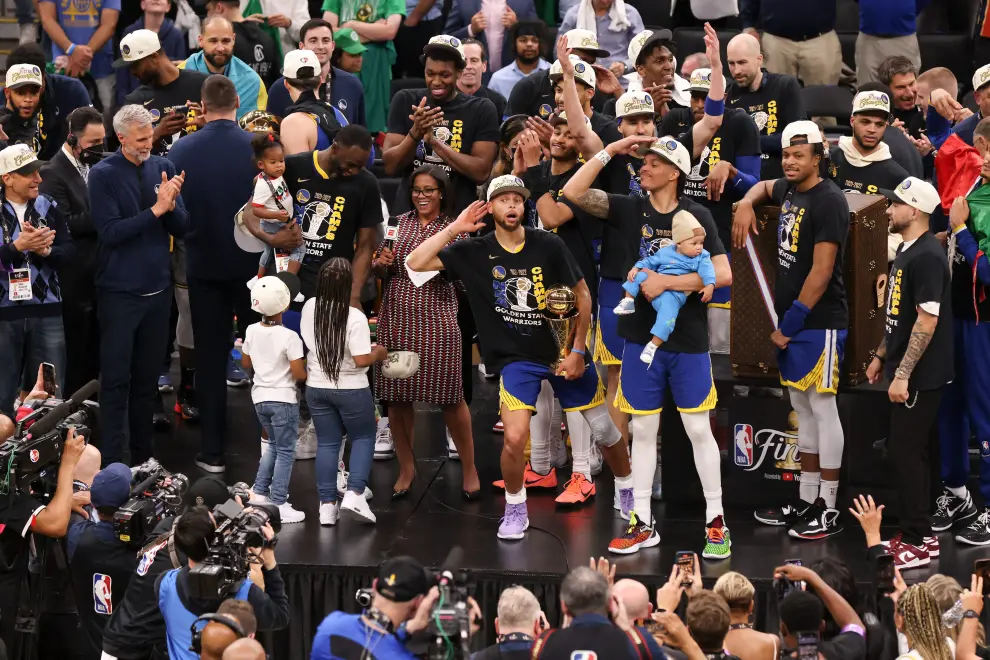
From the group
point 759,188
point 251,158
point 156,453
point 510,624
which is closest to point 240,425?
Result: point 156,453

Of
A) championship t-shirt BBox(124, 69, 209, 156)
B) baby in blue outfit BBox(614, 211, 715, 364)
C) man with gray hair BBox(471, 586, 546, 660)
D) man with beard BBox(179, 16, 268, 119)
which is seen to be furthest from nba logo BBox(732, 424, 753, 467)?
man with beard BBox(179, 16, 268, 119)

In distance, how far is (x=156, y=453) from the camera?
858 centimetres

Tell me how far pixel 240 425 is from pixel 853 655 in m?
4.64

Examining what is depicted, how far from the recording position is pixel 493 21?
10828 mm

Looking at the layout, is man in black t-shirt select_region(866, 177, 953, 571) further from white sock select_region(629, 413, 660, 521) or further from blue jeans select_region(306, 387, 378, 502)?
blue jeans select_region(306, 387, 378, 502)

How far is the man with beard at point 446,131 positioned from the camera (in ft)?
27.4

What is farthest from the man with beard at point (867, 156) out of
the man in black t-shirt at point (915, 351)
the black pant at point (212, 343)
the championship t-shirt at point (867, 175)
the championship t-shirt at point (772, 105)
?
the black pant at point (212, 343)

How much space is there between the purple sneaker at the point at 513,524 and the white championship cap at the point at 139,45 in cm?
351

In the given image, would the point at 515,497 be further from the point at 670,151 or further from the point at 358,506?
the point at 670,151

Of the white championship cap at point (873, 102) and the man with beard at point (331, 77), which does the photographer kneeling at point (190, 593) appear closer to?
the white championship cap at point (873, 102)

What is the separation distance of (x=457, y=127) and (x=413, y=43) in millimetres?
3231

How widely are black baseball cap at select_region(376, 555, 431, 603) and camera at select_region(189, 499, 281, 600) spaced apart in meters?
0.70

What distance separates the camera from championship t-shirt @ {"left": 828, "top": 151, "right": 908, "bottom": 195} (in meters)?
7.74

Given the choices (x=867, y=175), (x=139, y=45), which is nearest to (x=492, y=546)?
(x=867, y=175)
